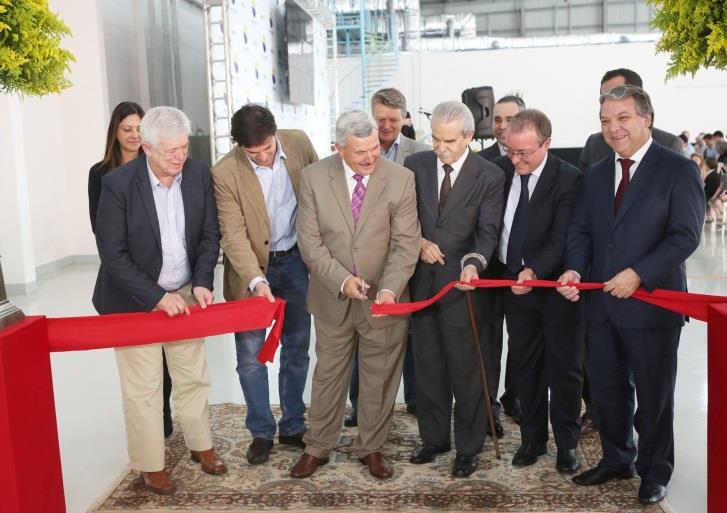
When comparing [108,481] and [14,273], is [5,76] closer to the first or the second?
[108,481]

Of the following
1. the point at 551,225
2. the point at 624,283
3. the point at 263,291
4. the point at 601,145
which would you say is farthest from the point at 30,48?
the point at 601,145

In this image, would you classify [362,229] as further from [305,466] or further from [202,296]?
[305,466]

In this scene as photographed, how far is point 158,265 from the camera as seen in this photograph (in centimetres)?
329

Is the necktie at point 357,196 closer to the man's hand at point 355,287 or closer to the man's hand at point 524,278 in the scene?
the man's hand at point 355,287

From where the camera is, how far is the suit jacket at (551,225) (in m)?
3.37

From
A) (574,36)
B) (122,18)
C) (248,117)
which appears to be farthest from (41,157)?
(574,36)

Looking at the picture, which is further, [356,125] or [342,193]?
[342,193]

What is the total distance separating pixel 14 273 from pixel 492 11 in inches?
732

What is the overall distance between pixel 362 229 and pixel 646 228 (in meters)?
1.15

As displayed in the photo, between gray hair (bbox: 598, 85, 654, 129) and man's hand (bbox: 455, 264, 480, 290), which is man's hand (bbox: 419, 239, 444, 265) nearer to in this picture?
man's hand (bbox: 455, 264, 480, 290)

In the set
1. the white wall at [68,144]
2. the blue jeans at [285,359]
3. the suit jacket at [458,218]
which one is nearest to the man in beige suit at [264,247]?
the blue jeans at [285,359]

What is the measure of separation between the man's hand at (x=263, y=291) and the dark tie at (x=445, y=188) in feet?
2.72

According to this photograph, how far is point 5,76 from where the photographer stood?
261 cm

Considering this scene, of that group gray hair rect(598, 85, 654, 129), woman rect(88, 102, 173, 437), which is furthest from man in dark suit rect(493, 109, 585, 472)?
woman rect(88, 102, 173, 437)
